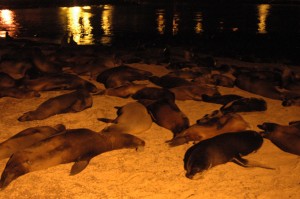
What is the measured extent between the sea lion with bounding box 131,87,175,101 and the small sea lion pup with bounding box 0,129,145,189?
6.68ft

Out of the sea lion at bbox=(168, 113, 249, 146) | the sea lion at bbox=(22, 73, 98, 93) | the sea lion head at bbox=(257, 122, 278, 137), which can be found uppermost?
the sea lion at bbox=(22, 73, 98, 93)

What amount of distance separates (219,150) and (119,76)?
4.31 meters

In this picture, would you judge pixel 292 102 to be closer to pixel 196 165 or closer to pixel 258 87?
pixel 258 87

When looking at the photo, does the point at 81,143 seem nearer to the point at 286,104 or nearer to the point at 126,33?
the point at 286,104

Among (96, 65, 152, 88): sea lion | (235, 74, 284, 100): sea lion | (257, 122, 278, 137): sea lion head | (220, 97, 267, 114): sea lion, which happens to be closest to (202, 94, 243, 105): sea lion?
(220, 97, 267, 114): sea lion

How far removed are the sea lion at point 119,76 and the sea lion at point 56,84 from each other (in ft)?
1.74

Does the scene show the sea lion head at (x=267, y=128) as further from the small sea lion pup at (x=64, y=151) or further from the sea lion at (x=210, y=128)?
the small sea lion pup at (x=64, y=151)

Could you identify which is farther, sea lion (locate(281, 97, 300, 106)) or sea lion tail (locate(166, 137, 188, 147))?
sea lion (locate(281, 97, 300, 106))

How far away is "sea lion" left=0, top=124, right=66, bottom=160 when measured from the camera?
471cm

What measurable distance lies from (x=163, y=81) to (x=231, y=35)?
13065 millimetres

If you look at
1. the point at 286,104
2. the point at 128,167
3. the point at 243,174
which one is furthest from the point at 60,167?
the point at 286,104

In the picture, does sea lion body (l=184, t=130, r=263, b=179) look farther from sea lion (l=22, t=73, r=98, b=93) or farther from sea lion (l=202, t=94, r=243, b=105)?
sea lion (l=22, t=73, r=98, b=93)

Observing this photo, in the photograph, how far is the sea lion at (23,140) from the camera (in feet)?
15.5

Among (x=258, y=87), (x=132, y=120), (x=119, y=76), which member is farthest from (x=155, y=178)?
(x=258, y=87)
